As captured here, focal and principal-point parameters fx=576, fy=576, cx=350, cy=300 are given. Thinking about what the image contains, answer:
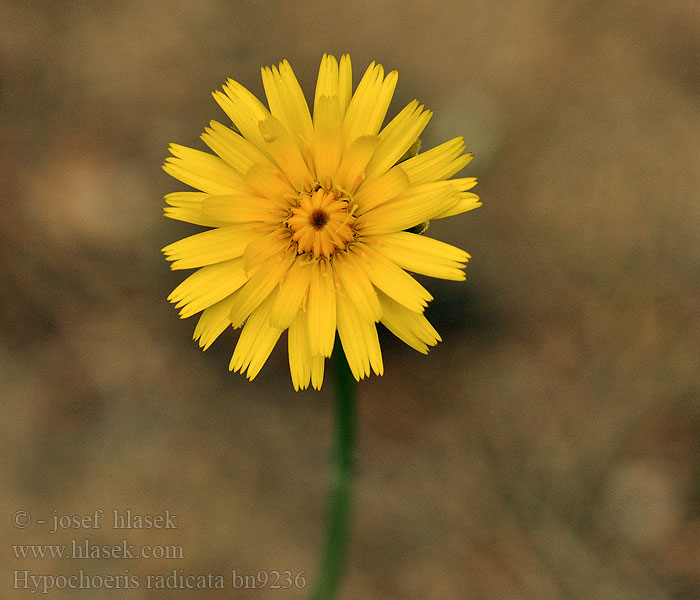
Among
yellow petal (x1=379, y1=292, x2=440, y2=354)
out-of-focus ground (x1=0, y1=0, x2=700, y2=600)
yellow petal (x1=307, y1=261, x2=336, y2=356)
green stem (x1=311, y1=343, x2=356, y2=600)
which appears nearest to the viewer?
yellow petal (x1=307, y1=261, x2=336, y2=356)

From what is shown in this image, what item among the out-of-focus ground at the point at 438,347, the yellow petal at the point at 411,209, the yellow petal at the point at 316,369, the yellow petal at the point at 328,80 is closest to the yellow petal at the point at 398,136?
the yellow petal at the point at 411,209

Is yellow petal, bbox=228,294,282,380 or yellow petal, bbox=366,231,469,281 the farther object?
yellow petal, bbox=228,294,282,380

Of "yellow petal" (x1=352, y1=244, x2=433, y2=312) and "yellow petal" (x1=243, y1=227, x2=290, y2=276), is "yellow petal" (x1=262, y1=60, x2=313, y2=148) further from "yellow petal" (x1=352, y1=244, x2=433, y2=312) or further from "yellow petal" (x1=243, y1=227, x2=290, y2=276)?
"yellow petal" (x1=352, y1=244, x2=433, y2=312)

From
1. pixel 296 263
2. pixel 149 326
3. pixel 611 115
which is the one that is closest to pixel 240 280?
pixel 296 263

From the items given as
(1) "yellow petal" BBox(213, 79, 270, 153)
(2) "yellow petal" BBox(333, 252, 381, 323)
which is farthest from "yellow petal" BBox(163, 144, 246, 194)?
(2) "yellow petal" BBox(333, 252, 381, 323)

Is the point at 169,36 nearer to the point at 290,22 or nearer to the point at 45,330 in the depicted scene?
the point at 290,22

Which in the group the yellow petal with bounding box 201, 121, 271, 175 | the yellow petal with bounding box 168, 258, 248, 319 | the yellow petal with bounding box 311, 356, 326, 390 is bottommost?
the yellow petal with bounding box 311, 356, 326, 390

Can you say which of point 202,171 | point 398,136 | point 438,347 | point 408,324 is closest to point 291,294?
point 408,324

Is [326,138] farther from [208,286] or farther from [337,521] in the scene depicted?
[337,521]
